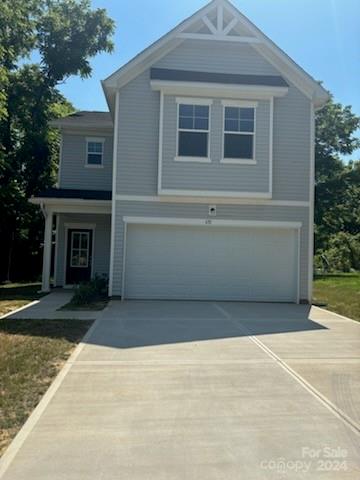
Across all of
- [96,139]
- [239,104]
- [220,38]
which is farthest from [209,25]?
[96,139]

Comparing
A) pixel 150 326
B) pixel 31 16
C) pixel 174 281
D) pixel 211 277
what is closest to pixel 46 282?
pixel 174 281

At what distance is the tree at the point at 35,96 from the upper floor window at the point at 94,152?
18.0 feet

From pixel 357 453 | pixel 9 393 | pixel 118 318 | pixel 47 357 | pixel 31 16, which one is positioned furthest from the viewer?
pixel 31 16

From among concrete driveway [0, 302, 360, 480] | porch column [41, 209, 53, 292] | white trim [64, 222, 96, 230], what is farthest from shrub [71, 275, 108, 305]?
concrete driveway [0, 302, 360, 480]

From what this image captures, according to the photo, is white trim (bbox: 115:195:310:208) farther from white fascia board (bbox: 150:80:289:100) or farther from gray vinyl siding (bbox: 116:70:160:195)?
white fascia board (bbox: 150:80:289:100)

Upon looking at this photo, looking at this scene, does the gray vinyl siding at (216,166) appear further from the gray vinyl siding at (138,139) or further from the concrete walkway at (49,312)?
the concrete walkway at (49,312)

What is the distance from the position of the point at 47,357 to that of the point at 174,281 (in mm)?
7664

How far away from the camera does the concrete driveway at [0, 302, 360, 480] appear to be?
3.63m

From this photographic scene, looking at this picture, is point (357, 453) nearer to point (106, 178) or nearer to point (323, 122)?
point (106, 178)

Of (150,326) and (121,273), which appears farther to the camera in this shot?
(121,273)

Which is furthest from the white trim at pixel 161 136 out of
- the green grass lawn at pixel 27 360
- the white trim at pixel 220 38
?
the green grass lawn at pixel 27 360

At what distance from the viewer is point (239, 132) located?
14.0m

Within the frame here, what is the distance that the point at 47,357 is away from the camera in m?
6.73

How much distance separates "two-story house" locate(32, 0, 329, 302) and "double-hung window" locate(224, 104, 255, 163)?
3 centimetres
